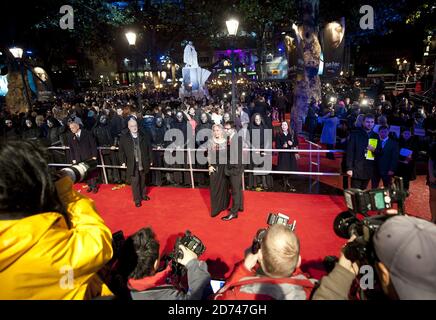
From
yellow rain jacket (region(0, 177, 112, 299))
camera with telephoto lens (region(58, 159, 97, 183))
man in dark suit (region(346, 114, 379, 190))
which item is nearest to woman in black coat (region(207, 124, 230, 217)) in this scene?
man in dark suit (region(346, 114, 379, 190))

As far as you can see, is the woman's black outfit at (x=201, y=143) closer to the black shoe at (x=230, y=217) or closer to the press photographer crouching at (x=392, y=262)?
the black shoe at (x=230, y=217)

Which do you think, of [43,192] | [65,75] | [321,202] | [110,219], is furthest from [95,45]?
[43,192]

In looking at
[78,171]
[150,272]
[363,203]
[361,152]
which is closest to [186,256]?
[150,272]

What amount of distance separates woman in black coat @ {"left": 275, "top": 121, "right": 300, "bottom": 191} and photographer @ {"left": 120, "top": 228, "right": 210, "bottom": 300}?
5.28 m

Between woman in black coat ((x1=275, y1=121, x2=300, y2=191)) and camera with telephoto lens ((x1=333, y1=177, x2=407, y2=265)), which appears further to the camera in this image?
woman in black coat ((x1=275, y1=121, x2=300, y2=191))

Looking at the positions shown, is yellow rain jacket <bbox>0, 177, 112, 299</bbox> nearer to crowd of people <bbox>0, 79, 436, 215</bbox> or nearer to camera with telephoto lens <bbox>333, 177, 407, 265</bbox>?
camera with telephoto lens <bbox>333, 177, 407, 265</bbox>

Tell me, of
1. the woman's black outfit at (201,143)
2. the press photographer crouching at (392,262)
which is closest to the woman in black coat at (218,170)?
the woman's black outfit at (201,143)

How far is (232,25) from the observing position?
791 cm

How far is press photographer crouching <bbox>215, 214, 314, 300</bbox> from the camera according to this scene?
174 cm

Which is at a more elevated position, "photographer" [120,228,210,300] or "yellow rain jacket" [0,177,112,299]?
"yellow rain jacket" [0,177,112,299]

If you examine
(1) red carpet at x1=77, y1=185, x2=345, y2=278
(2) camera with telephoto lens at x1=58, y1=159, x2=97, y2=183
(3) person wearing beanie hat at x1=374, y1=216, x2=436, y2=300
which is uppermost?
(2) camera with telephoto lens at x1=58, y1=159, x2=97, y2=183

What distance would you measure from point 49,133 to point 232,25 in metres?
6.86

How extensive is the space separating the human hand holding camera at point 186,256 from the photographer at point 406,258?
146 cm
